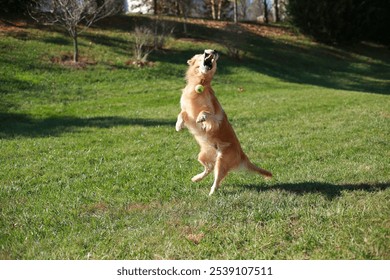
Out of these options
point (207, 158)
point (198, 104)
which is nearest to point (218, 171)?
point (207, 158)

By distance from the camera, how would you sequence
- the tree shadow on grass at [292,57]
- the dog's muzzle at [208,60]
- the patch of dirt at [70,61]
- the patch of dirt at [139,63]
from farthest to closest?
the tree shadow on grass at [292,57], the patch of dirt at [139,63], the patch of dirt at [70,61], the dog's muzzle at [208,60]

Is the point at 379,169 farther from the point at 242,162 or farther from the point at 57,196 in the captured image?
the point at 57,196

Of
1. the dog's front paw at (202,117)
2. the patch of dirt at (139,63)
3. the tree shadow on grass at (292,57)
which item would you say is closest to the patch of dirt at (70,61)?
the patch of dirt at (139,63)

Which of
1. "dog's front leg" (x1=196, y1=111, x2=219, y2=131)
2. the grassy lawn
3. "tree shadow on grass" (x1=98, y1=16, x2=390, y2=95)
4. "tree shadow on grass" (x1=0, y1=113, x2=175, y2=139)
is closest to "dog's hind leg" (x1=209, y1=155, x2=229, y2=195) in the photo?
the grassy lawn

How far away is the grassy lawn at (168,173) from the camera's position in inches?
Result: 167

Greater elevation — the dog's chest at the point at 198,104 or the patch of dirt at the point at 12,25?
the patch of dirt at the point at 12,25

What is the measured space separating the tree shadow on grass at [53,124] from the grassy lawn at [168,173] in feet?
0.20

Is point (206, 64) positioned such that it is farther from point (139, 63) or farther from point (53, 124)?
point (139, 63)

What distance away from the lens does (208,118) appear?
18.0 ft

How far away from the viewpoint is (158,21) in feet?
91.3

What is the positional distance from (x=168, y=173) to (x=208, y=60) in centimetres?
251

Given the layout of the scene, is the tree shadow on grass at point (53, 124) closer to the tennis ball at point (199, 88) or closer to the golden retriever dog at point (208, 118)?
the golden retriever dog at point (208, 118)

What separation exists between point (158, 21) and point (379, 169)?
76.7 feet

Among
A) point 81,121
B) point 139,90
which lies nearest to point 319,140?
point 81,121
